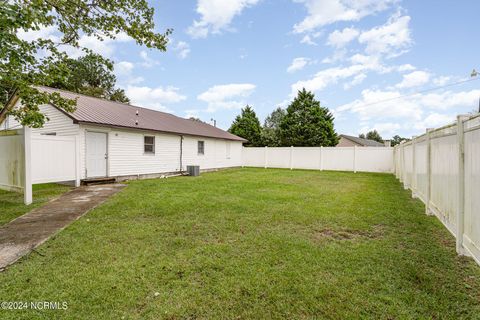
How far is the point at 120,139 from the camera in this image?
11.3 m

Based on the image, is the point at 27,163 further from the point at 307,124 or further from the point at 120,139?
the point at 307,124

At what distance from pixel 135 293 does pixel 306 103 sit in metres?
23.0

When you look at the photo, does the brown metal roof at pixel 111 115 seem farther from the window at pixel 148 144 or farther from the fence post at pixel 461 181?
the fence post at pixel 461 181

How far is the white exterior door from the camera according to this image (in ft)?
33.3

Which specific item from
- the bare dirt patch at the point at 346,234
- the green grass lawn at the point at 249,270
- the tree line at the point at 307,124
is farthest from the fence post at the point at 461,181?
the tree line at the point at 307,124

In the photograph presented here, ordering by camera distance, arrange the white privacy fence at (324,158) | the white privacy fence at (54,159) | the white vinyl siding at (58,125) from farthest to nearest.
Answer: the white privacy fence at (324,158), the white vinyl siding at (58,125), the white privacy fence at (54,159)

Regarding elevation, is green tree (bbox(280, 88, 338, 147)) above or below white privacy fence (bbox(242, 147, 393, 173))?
above

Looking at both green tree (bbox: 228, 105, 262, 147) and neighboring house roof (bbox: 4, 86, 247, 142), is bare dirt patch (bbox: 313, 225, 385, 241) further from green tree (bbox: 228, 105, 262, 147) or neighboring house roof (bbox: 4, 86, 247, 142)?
green tree (bbox: 228, 105, 262, 147)

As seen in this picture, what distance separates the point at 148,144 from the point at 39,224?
8426mm

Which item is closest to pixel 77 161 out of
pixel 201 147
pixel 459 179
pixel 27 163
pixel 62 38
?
pixel 27 163

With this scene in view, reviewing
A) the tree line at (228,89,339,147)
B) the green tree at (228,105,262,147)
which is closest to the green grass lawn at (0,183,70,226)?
the tree line at (228,89,339,147)

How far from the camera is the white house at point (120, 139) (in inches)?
395

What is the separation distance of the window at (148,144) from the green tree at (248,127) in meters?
14.7

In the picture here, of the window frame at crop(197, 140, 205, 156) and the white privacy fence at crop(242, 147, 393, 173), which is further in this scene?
the window frame at crop(197, 140, 205, 156)
